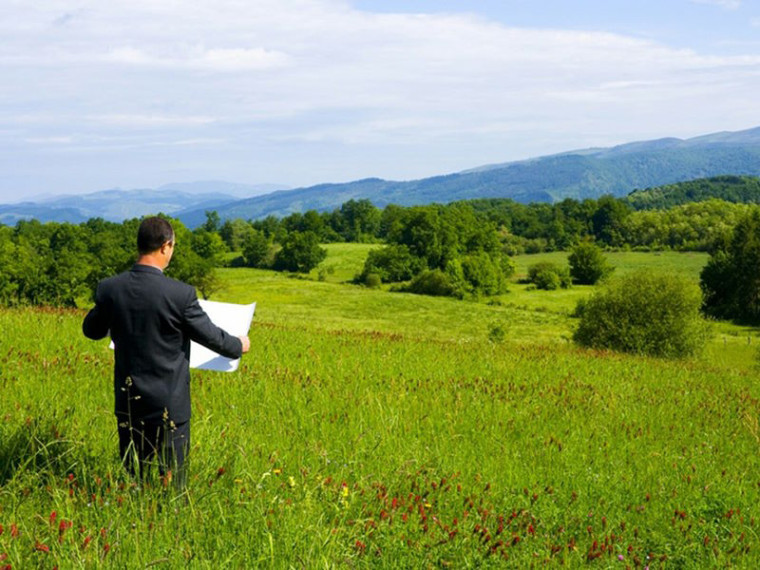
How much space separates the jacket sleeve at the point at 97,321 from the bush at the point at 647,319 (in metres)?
34.3

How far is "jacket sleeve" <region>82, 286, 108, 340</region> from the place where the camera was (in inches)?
176

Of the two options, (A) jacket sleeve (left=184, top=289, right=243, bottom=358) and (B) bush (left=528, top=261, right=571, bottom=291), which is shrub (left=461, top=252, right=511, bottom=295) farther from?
(A) jacket sleeve (left=184, top=289, right=243, bottom=358)

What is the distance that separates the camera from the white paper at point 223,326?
4867 mm

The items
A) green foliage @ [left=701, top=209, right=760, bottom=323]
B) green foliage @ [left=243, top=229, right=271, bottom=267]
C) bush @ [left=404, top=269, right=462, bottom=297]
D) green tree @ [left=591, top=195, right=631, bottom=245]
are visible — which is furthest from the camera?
green tree @ [left=591, top=195, right=631, bottom=245]

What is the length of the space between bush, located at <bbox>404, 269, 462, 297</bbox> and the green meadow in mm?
83759

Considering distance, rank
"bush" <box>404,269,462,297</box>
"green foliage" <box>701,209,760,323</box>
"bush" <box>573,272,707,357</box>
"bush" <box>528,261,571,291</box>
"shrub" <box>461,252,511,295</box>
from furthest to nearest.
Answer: "bush" <box>528,261,571,291</box> < "shrub" <box>461,252,511,295</box> < "bush" <box>404,269,462,297</box> < "green foliage" <box>701,209,760,323</box> < "bush" <box>573,272,707,357</box>

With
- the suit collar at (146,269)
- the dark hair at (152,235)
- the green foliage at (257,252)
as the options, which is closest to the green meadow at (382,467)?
the suit collar at (146,269)

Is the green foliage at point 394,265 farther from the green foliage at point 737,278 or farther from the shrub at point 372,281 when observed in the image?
the green foliage at point 737,278

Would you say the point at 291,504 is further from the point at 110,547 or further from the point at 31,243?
the point at 31,243

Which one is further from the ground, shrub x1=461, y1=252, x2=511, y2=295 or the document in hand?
the document in hand

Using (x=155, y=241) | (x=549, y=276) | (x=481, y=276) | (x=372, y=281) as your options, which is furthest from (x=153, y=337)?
(x=549, y=276)

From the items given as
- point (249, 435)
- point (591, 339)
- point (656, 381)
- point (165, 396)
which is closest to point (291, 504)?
point (165, 396)

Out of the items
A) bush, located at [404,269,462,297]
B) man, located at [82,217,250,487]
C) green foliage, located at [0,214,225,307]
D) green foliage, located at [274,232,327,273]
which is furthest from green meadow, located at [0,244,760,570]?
green foliage, located at [274,232,327,273]

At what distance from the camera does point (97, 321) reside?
4504mm
